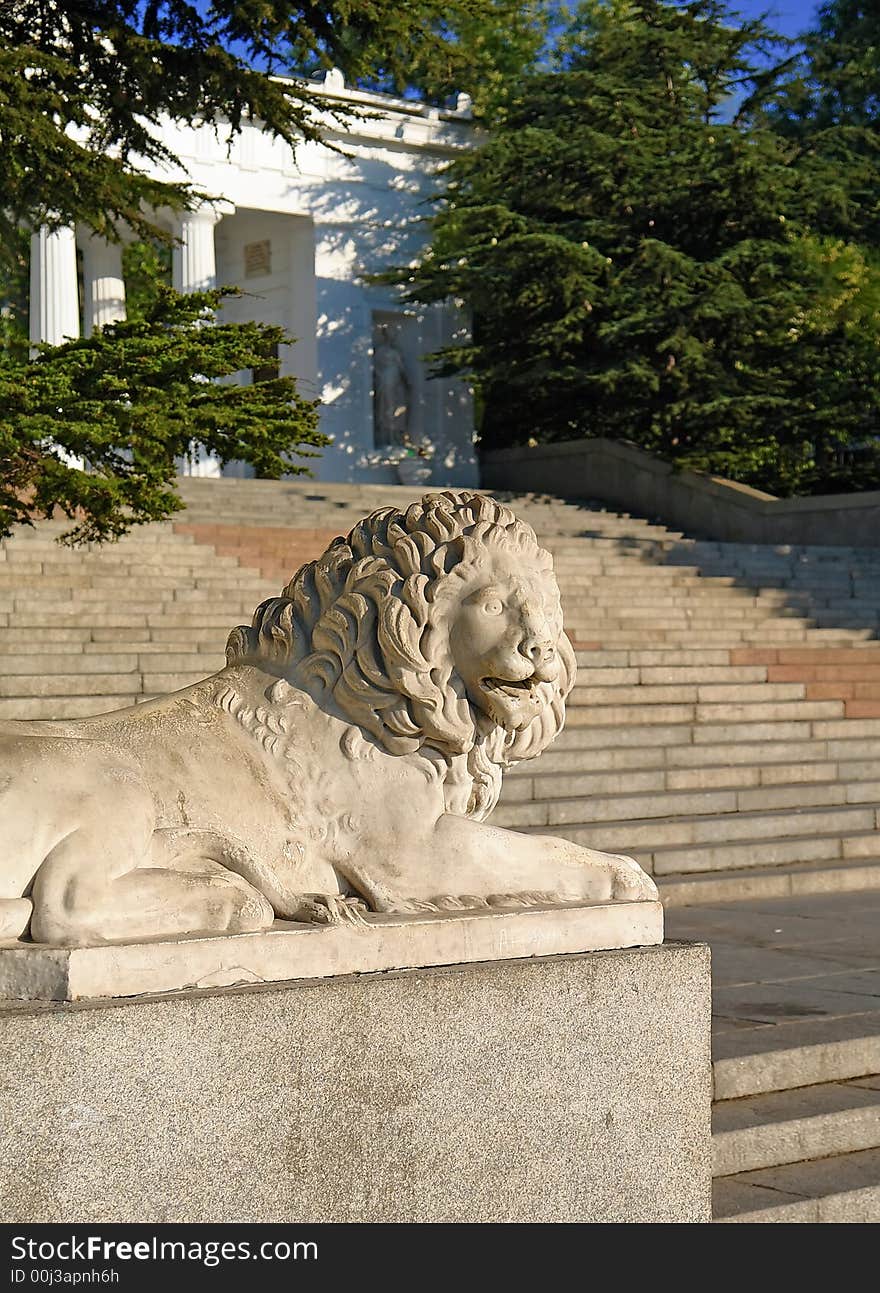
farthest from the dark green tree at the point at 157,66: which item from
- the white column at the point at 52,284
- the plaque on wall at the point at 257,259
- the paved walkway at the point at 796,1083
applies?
the plaque on wall at the point at 257,259

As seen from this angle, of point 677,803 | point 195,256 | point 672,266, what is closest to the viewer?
point 677,803

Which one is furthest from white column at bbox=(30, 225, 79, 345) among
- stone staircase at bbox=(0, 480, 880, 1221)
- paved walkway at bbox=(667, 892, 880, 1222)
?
paved walkway at bbox=(667, 892, 880, 1222)

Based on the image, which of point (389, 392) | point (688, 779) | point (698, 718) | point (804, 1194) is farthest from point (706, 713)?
point (389, 392)

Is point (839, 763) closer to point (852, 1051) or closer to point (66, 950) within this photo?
point (852, 1051)

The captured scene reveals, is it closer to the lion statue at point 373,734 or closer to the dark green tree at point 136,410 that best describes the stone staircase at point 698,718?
the dark green tree at point 136,410

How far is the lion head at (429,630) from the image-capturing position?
12.9 ft

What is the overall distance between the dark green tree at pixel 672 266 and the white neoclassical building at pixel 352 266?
312 centimetres

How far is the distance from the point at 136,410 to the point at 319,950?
5.83m

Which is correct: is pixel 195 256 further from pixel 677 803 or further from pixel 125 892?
pixel 125 892

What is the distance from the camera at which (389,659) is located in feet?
12.9

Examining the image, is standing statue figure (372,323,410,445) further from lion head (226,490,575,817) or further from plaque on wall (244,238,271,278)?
lion head (226,490,575,817)

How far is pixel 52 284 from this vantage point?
31.6m

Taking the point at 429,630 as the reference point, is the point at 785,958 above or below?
below

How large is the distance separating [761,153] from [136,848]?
96.0 ft
